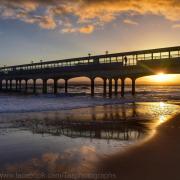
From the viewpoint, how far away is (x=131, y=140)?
1141 centimetres

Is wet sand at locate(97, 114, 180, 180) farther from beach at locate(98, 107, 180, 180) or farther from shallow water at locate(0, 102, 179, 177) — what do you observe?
shallow water at locate(0, 102, 179, 177)

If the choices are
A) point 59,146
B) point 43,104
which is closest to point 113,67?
point 43,104

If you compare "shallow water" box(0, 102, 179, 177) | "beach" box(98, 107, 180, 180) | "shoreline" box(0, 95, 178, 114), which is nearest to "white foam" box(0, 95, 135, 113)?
"shoreline" box(0, 95, 178, 114)

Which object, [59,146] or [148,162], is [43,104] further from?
[148,162]

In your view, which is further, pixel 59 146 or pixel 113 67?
pixel 113 67

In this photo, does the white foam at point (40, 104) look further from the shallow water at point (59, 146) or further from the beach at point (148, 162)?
the beach at point (148, 162)

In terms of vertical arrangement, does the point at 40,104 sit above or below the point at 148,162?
above

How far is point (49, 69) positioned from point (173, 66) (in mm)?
29884

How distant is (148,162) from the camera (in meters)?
8.28

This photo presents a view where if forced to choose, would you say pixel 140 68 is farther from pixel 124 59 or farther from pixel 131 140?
pixel 131 140

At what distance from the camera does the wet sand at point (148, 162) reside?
7.18 metres

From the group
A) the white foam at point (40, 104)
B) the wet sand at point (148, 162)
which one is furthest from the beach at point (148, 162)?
the white foam at point (40, 104)

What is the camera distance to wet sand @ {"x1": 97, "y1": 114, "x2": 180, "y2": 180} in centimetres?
718

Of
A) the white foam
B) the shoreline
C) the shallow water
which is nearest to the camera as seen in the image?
the shallow water
